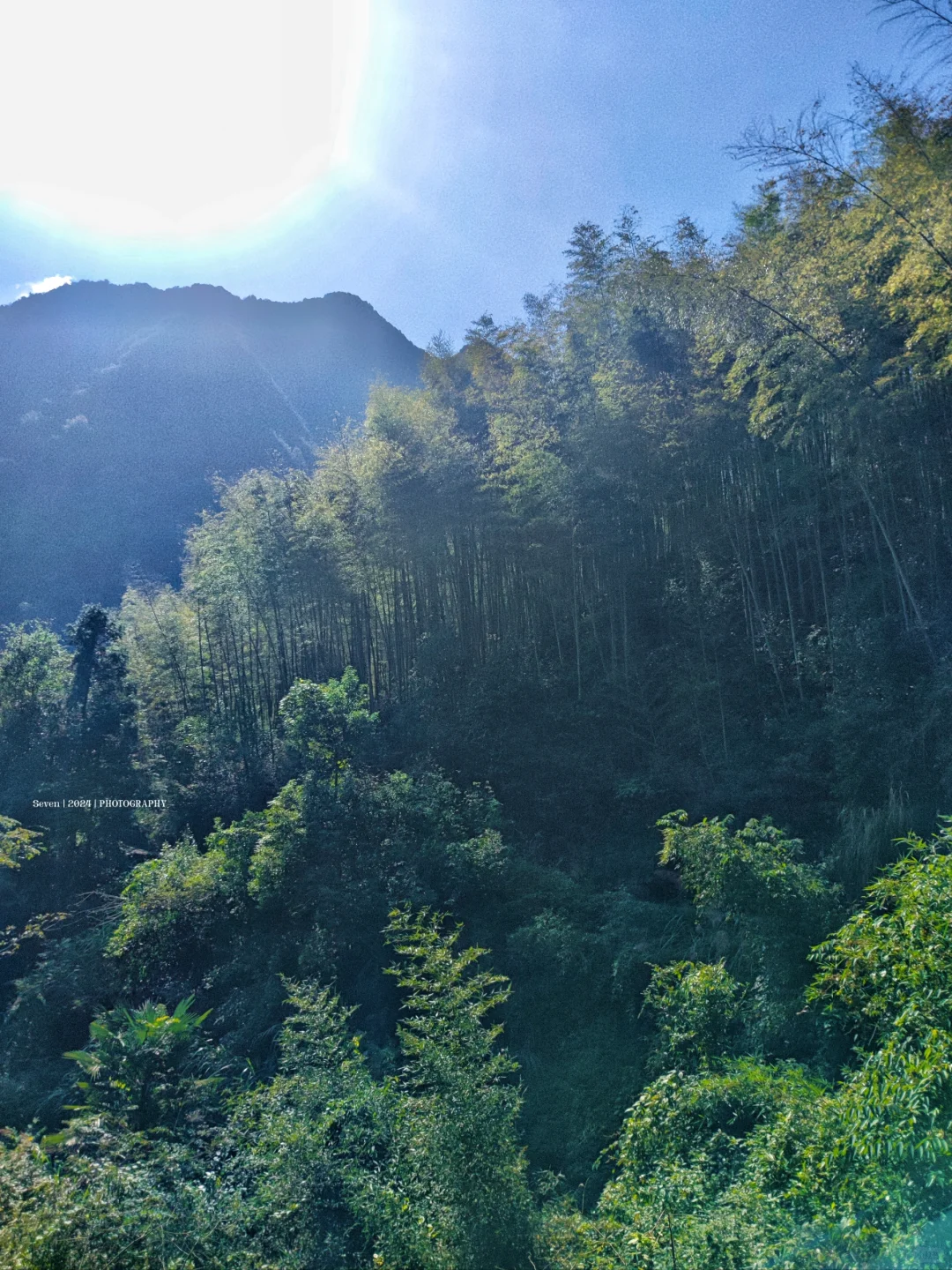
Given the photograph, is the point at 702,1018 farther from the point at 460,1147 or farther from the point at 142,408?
the point at 142,408

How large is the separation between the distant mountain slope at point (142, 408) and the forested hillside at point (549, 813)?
18375mm

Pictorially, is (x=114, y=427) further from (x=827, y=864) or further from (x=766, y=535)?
(x=827, y=864)

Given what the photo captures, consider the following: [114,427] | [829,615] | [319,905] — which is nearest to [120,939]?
[319,905]

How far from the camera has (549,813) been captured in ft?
33.2

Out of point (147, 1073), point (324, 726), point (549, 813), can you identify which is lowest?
point (147, 1073)

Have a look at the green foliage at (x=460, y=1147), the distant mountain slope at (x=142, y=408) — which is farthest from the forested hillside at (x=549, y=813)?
the distant mountain slope at (x=142, y=408)

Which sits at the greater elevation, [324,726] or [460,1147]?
[324,726]

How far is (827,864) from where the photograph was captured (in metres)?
6.36

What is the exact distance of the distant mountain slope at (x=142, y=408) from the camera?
107 feet

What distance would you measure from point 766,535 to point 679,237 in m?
5.18

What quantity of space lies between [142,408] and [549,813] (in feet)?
115

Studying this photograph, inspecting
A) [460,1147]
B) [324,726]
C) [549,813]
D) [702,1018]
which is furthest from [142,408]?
[460,1147]

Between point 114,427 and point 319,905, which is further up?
point 114,427

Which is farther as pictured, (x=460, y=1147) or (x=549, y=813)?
(x=549, y=813)
